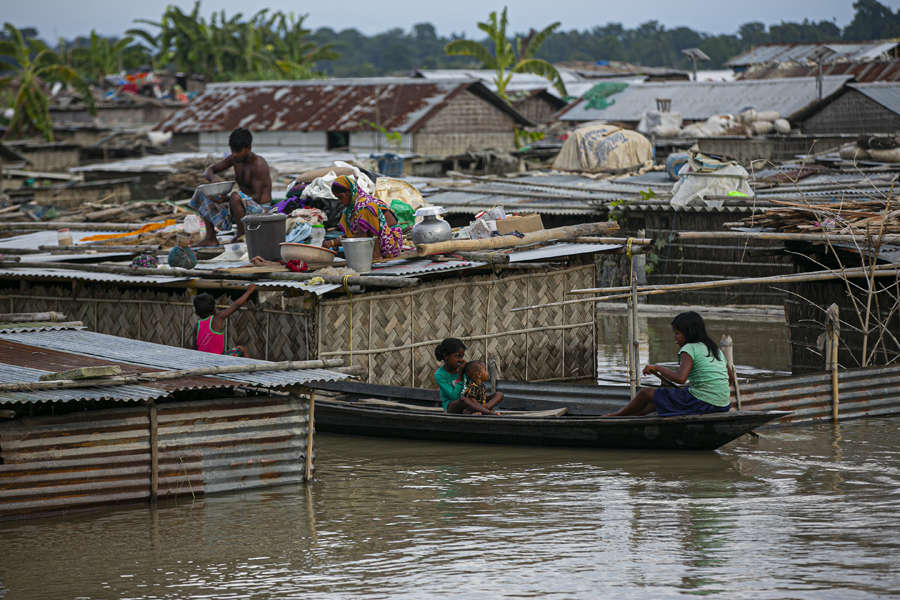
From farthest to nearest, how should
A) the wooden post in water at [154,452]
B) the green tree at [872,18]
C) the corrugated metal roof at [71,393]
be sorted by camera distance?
the green tree at [872,18], the wooden post in water at [154,452], the corrugated metal roof at [71,393]

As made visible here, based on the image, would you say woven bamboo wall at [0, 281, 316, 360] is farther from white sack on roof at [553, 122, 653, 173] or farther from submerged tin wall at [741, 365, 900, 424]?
white sack on roof at [553, 122, 653, 173]

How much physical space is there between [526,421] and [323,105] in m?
22.0

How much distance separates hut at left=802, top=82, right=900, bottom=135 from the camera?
79.8ft

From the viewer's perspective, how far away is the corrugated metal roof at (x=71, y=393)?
675 centimetres

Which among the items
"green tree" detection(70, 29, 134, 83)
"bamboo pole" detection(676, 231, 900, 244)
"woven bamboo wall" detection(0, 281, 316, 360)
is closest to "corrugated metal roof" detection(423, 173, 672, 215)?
"bamboo pole" detection(676, 231, 900, 244)

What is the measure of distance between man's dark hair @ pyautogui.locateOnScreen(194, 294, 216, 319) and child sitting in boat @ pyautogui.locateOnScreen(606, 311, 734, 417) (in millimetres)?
3863

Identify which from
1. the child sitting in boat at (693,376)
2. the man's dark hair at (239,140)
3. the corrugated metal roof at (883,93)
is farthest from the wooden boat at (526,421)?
the corrugated metal roof at (883,93)

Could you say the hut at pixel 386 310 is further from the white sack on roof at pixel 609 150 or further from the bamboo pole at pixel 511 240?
the white sack on roof at pixel 609 150

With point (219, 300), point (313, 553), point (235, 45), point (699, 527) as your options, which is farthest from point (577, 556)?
point (235, 45)

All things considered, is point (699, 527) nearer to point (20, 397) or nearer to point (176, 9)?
point (20, 397)

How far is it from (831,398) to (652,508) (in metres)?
3.29

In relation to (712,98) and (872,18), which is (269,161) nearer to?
(712,98)

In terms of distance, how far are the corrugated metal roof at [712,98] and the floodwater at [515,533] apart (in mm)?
19405

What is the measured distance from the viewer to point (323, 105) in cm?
3006
